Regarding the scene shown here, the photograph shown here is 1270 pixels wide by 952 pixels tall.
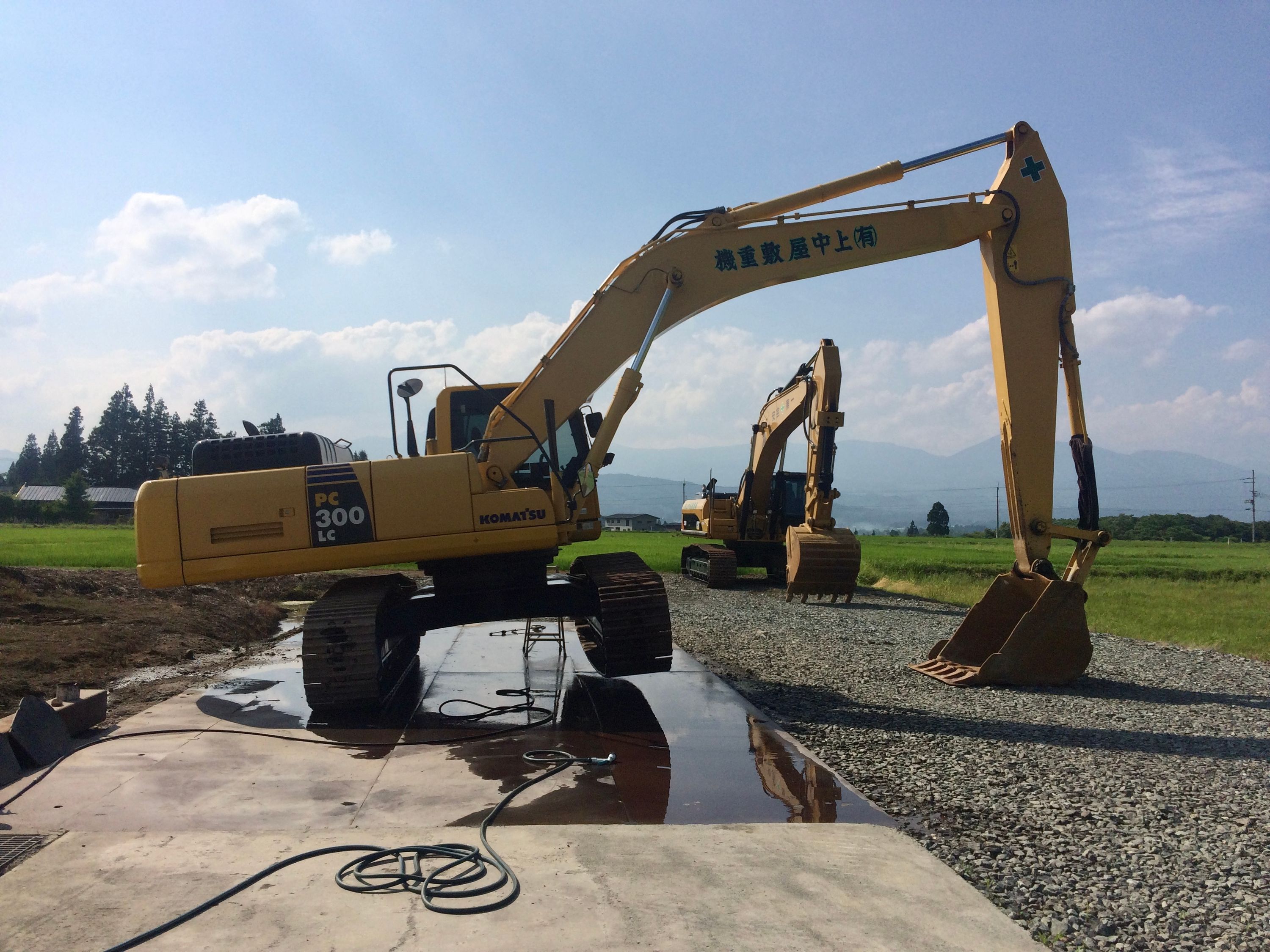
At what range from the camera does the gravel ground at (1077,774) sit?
4023 mm

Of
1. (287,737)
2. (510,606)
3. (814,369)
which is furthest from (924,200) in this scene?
(287,737)

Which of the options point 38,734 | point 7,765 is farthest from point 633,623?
point 7,765

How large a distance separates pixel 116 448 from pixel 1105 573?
90771mm

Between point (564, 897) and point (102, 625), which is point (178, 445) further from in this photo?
point (564, 897)

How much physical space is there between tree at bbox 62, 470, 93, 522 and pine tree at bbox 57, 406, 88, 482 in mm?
32308

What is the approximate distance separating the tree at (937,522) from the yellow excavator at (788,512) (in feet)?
201

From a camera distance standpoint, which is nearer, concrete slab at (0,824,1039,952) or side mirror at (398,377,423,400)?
concrete slab at (0,824,1039,952)

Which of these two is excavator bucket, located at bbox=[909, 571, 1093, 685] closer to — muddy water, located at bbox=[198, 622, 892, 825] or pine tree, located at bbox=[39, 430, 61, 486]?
muddy water, located at bbox=[198, 622, 892, 825]

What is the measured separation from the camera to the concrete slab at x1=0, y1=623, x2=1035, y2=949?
3609 mm

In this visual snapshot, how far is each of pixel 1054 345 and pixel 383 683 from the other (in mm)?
7637

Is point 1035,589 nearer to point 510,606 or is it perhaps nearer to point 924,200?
point 924,200

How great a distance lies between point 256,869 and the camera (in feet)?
13.8

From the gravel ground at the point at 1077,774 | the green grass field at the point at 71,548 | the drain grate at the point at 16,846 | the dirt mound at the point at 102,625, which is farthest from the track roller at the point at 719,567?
the drain grate at the point at 16,846

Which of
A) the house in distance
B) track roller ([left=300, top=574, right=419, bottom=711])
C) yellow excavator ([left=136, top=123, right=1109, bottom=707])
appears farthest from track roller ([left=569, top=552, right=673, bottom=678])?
the house in distance
